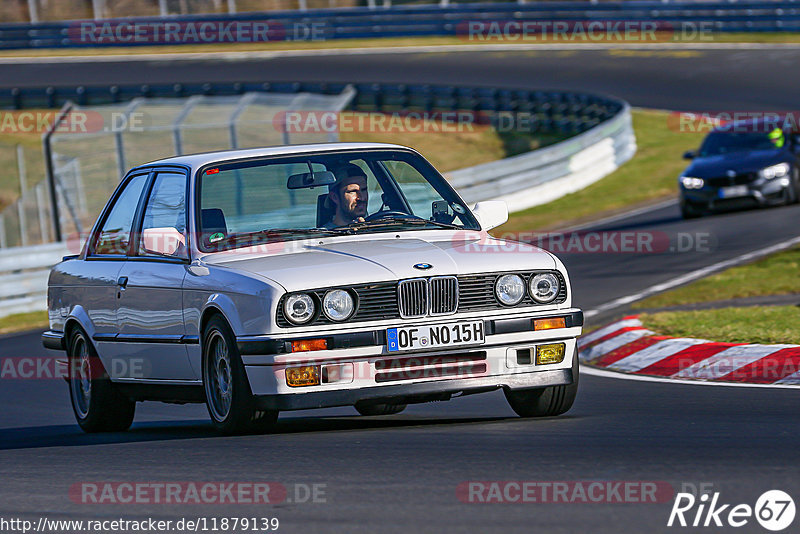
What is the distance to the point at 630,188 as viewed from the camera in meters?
26.3

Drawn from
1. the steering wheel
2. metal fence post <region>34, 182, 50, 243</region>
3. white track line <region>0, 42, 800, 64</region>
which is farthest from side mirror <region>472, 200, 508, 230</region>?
white track line <region>0, 42, 800, 64</region>

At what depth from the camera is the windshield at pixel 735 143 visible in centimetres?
2145

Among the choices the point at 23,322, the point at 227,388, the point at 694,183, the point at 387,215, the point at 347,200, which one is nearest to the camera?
the point at 227,388

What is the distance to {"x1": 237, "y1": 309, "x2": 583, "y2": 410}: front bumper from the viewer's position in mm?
6918

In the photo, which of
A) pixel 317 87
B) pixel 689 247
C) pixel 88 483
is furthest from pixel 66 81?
pixel 88 483

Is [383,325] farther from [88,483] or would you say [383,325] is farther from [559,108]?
A: [559,108]

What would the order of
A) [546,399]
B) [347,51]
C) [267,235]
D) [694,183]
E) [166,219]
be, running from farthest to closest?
1. [347,51]
2. [694,183]
3. [166,219]
4. [267,235]
5. [546,399]

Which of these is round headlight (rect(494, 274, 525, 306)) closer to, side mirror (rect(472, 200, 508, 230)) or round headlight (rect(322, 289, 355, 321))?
round headlight (rect(322, 289, 355, 321))

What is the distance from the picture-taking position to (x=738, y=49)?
42.0m

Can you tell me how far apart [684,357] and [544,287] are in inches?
118

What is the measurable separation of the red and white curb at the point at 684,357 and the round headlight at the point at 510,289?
7.89 feet

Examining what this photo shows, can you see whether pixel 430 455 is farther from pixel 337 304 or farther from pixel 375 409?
pixel 375 409

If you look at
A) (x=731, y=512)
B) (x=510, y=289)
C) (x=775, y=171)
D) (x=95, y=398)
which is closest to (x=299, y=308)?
(x=510, y=289)

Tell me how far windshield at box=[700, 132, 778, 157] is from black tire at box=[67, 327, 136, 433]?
14.4m
